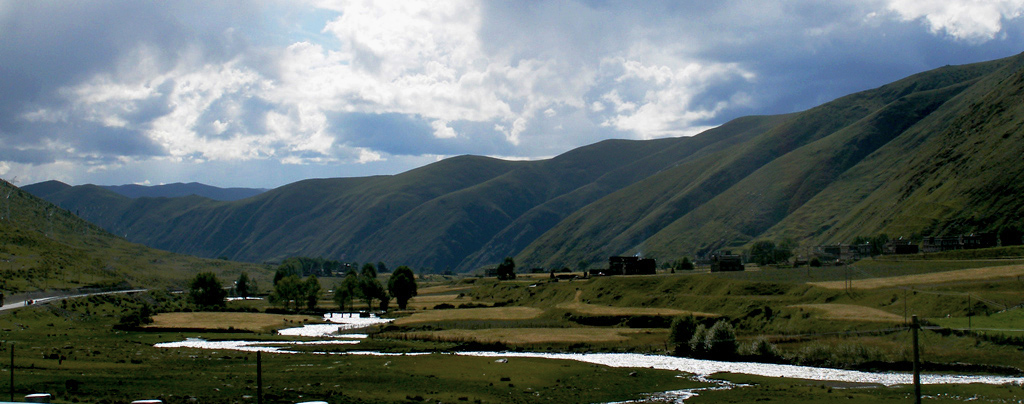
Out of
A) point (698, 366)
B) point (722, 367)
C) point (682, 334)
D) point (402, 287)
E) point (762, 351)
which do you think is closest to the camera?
point (722, 367)

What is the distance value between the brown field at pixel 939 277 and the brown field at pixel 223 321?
86.1 meters

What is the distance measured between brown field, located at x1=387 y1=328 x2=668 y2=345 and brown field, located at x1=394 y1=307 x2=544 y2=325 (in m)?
16.1

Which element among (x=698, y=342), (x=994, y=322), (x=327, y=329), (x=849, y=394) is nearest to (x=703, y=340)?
(x=698, y=342)

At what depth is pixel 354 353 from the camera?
245ft

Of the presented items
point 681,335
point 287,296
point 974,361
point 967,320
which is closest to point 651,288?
point 681,335

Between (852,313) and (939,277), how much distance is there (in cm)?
2667

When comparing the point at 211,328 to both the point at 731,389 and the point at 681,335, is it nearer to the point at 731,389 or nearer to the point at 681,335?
the point at 681,335

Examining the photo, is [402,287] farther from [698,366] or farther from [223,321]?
[698,366]

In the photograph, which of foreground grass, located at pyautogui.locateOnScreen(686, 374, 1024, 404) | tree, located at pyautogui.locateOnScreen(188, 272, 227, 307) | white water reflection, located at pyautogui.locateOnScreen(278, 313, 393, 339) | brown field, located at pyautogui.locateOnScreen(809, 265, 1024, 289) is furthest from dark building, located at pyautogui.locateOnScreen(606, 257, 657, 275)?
foreground grass, located at pyautogui.locateOnScreen(686, 374, 1024, 404)

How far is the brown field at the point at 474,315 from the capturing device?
11386 cm

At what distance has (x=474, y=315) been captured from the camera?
118 m

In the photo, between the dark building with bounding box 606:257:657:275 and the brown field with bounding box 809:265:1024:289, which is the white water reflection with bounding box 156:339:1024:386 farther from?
the dark building with bounding box 606:257:657:275

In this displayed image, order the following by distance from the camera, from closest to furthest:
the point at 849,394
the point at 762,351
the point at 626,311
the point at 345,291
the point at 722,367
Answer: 1. the point at 849,394
2. the point at 722,367
3. the point at 762,351
4. the point at 626,311
5. the point at 345,291

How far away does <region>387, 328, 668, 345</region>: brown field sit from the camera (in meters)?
84.9
